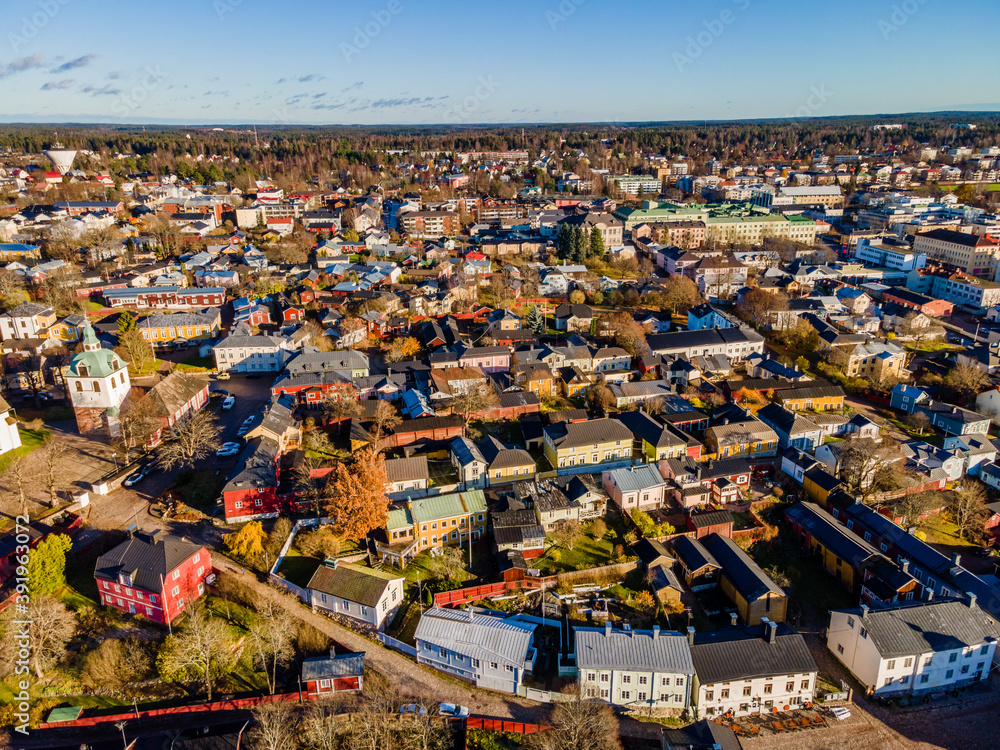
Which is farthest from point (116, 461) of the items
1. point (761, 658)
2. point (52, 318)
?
point (761, 658)

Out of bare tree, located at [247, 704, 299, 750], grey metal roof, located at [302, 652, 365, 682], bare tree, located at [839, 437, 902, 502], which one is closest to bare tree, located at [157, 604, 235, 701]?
bare tree, located at [247, 704, 299, 750]

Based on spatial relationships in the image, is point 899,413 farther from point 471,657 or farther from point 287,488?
point 287,488

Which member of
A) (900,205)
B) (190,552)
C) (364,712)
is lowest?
(364,712)

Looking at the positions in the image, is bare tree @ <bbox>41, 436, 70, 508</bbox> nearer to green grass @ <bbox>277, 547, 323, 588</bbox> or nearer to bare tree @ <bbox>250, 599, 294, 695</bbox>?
green grass @ <bbox>277, 547, 323, 588</bbox>

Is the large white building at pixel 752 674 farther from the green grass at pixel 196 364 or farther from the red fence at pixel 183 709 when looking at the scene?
the green grass at pixel 196 364

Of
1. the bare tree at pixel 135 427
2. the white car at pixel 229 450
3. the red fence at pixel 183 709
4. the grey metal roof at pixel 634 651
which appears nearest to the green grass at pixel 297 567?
the red fence at pixel 183 709

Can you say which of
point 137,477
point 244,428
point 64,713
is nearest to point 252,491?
point 137,477

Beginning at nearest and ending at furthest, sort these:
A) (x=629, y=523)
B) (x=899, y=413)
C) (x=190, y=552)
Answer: (x=190, y=552) < (x=629, y=523) < (x=899, y=413)
